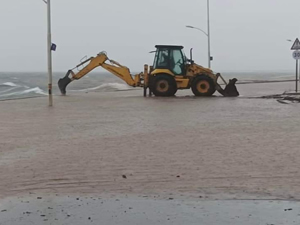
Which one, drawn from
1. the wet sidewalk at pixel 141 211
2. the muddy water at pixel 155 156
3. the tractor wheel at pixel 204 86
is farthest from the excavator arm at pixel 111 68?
the wet sidewalk at pixel 141 211

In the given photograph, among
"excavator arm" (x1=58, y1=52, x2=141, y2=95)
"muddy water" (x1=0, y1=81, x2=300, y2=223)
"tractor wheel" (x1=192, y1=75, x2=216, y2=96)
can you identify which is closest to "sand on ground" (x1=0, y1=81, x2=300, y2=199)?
"muddy water" (x1=0, y1=81, x2=300, y2=223)

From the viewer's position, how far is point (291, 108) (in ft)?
68.2

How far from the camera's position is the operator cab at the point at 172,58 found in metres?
30.4

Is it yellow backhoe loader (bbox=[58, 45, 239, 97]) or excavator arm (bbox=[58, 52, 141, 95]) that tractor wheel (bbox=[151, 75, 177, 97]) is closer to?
yellow backhoe loader (bbox=[58, 45, 239, 97])

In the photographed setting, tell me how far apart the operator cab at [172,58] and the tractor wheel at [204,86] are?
3.40 ft

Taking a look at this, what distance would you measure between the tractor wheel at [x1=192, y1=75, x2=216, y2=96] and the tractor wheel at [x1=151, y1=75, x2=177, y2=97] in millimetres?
1168

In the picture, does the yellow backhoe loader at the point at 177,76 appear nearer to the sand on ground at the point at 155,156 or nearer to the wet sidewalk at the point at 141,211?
the sand on ground at the point at 155,156

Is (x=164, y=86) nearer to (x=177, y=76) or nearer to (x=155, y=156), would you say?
(x=177, y=76)

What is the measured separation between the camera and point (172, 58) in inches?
1199

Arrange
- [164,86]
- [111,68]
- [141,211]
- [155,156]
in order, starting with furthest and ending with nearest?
[111,68]
[164,86]
[155,156]
[141,211]

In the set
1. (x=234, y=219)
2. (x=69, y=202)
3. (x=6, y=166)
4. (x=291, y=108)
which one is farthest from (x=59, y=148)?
(x=291, y=108)

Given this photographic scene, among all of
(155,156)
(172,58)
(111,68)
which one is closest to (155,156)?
(155,156)

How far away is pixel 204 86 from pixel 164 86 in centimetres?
220

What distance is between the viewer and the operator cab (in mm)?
30438
